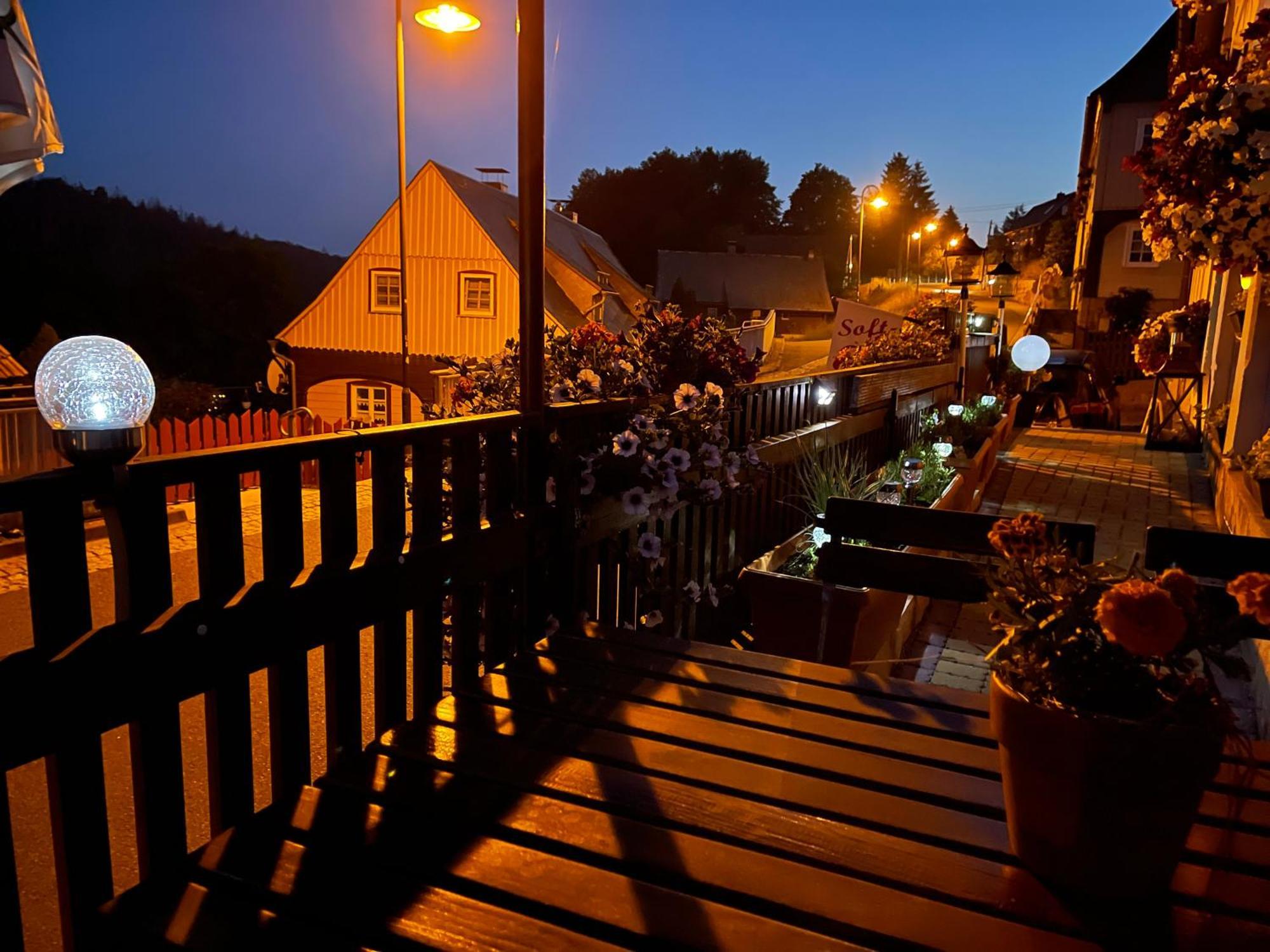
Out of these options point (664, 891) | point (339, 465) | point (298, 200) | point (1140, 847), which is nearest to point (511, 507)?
point (339, 465)

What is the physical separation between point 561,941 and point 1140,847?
3.62 ft

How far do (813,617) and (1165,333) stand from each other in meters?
9.19

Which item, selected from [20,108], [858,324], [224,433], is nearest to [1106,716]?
[20,108]

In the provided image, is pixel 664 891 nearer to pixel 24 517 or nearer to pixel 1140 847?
pixel 1140 847

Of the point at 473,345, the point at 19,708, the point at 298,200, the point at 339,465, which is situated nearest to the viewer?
the point at 19,708

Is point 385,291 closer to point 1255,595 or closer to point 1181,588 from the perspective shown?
point 1181,588

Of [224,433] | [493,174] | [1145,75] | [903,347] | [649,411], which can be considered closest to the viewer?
[649,411]

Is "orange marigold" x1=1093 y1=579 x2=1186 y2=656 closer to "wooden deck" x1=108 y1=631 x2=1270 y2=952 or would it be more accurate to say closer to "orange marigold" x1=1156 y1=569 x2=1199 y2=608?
"orange marigold" x1=1156 y1=569 x2=1199 y2=608

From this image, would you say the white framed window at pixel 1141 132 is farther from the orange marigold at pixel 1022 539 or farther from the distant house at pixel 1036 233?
the orange marigold at pixel 1022 539

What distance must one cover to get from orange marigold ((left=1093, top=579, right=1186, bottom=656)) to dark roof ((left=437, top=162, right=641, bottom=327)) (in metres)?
20.9

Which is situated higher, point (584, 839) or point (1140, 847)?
point (1140, 847)

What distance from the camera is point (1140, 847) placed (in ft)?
5.38

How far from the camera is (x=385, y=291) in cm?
2509

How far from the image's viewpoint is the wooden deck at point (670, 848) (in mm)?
1602
